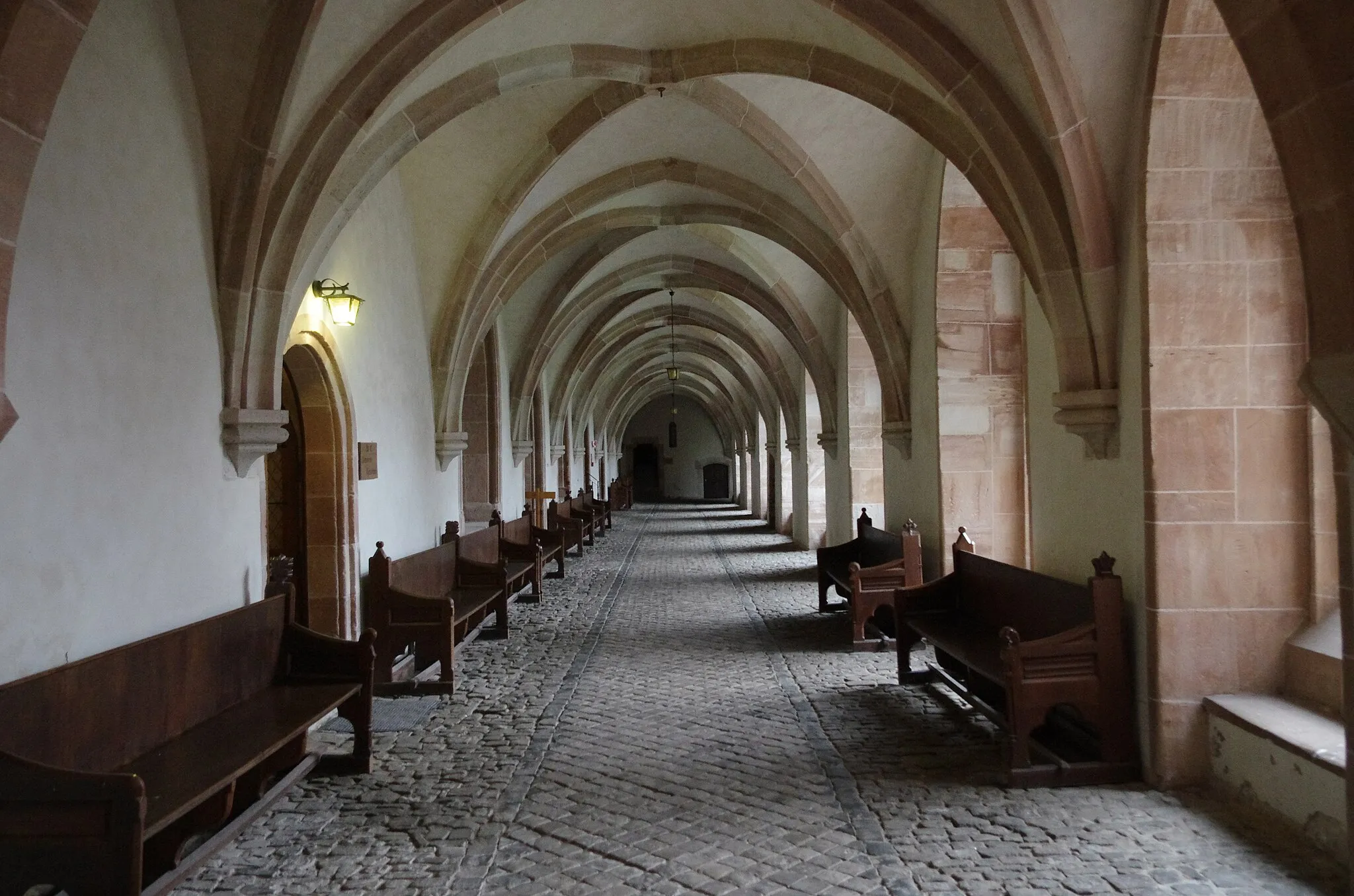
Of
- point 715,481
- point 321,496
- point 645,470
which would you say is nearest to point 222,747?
point 321,496

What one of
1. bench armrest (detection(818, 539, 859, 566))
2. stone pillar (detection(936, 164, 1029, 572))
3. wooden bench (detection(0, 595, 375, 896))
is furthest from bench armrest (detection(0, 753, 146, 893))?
bench armrest (detection(818, 539, 859, 566))

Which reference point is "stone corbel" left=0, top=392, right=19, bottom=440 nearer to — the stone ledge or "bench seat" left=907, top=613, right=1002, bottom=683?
"bench seat" left=907, top=613, right=1002, bottom=683

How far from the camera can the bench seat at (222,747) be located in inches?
114

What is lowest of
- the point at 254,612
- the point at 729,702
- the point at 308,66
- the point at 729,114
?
the point at 729,702

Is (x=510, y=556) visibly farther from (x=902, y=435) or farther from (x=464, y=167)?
(x=902, y=435)

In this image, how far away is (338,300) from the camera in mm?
5785

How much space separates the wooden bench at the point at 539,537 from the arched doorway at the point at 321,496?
426 cm

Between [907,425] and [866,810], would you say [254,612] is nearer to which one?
[866,810]

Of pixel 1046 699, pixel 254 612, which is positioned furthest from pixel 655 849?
pixel 254 612

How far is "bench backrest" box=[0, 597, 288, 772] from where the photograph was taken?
283 centimetres

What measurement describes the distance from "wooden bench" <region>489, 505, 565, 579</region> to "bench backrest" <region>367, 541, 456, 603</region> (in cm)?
272

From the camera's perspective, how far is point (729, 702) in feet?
18.3

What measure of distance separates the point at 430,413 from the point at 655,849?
5803 mm

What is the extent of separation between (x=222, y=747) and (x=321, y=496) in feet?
9.54
